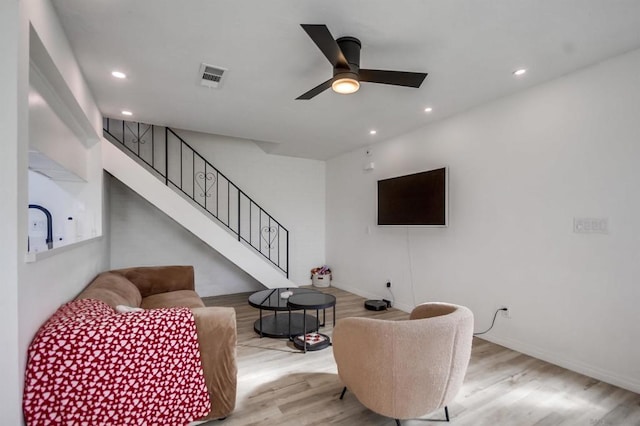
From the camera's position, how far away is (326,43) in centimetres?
197

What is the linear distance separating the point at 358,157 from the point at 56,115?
4.19 m

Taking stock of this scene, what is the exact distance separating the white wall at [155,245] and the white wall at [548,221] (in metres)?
3.39

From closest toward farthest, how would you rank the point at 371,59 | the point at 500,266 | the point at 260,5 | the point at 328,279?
1. the point at 260,5
2. the point at 371,59
3. the point at 500,266
4. the point at 328,279

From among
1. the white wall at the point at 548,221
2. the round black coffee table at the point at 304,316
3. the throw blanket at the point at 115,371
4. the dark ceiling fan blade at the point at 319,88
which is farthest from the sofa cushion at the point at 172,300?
the white wall at the point at 548,221

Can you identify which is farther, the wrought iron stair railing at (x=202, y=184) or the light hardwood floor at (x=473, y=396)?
the wrought iron stair railing at (x=202, y=184)

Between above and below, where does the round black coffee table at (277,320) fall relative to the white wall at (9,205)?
below

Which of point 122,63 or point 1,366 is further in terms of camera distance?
point 122,63

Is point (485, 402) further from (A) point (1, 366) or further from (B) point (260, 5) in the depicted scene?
(B) point (260, 5)

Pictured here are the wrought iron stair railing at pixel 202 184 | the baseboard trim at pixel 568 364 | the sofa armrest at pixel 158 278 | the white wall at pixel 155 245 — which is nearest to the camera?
the baseboard trim at pixel 568 364

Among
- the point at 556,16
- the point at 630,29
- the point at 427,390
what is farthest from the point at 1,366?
the point at 630,29

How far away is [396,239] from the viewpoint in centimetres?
464

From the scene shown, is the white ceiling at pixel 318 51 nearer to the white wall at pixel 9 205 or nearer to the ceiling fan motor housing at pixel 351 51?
the ceiling fan motor housing at pixel 351 51

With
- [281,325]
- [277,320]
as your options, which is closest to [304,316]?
[281,325]

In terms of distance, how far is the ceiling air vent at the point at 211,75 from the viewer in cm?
269
